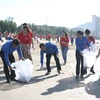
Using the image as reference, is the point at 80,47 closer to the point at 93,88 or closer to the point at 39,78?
the point at 39,78

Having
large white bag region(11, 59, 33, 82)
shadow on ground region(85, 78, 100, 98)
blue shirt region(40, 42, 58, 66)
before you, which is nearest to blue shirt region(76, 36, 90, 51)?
blue shirt region(40, 42, 58, 66)

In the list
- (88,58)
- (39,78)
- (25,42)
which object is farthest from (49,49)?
(25,42)

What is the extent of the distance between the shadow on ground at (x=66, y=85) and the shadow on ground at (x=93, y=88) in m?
0.24

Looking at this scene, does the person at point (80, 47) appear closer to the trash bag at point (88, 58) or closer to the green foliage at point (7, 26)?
the trash bag at point (88, 58)

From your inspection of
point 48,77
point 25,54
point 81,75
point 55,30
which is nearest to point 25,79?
point 48,77

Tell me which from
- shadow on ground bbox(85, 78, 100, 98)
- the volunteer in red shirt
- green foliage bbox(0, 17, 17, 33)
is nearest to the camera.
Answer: shadow on ground bbox(85, 78, 100, 98)

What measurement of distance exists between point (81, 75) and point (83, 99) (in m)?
3.26

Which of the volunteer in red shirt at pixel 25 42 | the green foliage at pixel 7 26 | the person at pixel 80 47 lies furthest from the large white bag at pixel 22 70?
the green foliage at pixel 7 26

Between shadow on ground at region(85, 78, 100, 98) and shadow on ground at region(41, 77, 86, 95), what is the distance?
0.78 feet

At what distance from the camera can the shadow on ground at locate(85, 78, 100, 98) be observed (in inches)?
300

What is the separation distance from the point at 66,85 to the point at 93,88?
87cm

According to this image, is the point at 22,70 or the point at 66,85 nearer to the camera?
the point at 66,85

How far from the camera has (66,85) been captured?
8.76 m

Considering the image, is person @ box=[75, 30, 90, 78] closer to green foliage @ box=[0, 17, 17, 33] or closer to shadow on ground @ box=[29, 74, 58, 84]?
shadow on ground @ box=[29, 74, 58, 84]
